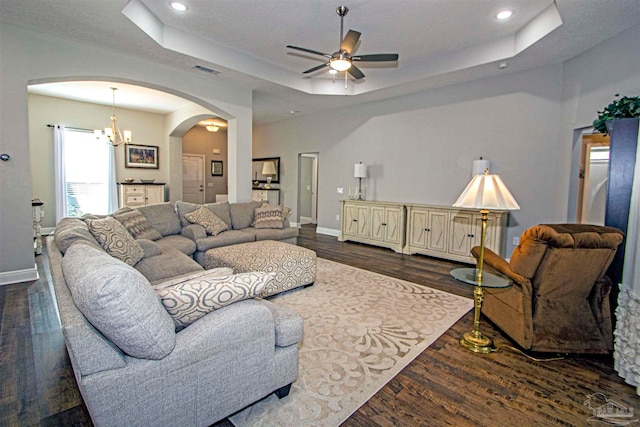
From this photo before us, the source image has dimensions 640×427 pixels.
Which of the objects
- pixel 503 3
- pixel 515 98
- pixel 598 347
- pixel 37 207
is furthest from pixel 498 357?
pixel 37 207

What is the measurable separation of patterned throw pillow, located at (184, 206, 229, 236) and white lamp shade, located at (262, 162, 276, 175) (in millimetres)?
4271

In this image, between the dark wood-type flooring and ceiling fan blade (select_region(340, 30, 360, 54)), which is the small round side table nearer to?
the dark wood-type flooring

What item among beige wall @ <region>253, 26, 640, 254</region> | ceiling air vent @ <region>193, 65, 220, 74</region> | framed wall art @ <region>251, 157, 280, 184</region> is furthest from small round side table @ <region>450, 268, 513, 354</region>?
framed wall art @ <region>251, 157, 280, 184</region>

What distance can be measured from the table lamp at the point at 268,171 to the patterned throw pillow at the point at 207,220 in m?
4.25

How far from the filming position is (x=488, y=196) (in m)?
2.34

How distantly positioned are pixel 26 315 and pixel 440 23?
5.36m

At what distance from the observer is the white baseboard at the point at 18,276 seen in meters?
3.69

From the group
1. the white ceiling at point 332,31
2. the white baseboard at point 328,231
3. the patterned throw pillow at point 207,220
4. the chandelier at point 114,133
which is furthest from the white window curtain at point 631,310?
the chandelier at point 114,133

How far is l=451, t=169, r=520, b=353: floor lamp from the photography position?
Answer: 7.62ft

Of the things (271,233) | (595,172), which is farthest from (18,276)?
(595,172)

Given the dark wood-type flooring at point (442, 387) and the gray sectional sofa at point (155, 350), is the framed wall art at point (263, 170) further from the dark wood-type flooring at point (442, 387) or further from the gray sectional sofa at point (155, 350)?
the gray sectional sofa at point (155, 350)

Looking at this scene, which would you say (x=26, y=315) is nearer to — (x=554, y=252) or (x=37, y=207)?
(x=37, y=207)

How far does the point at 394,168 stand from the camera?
631 centimetres

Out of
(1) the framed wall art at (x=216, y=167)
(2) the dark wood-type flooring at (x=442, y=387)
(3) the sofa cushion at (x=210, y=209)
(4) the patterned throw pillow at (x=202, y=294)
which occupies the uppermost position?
(1) the framed wall art at (x=216, y=167)
